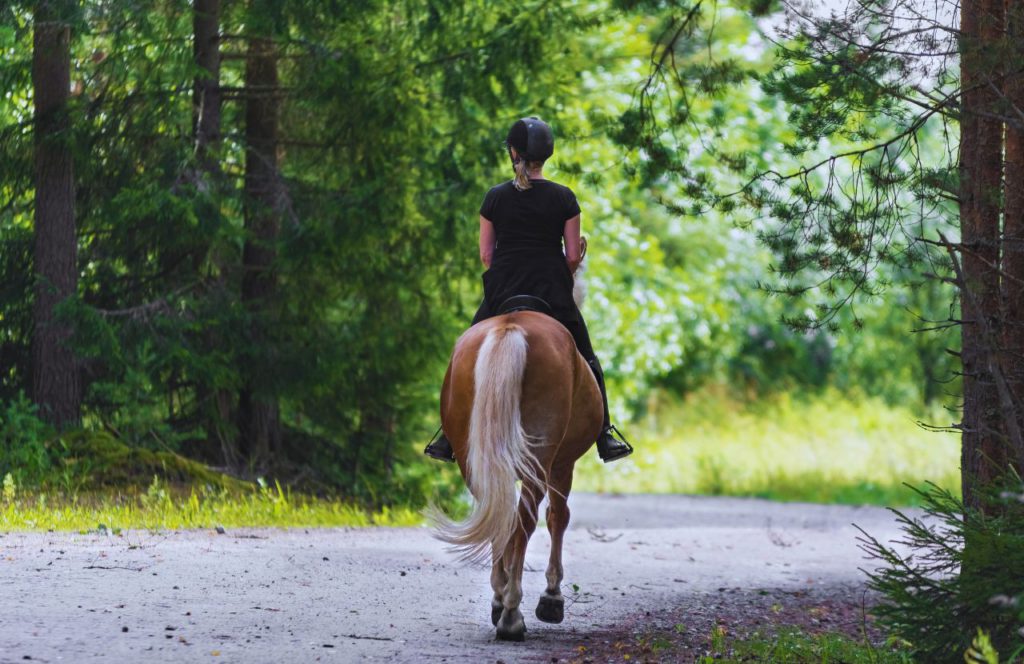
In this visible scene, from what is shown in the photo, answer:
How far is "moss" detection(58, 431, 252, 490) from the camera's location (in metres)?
→ 11.8

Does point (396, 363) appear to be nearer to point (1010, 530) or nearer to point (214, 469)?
point (214, 469)

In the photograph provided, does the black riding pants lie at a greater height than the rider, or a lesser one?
lesser

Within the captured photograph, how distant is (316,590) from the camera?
7.29 meters

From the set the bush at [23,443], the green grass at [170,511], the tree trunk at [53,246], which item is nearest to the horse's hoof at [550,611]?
the green grass at [170,511]

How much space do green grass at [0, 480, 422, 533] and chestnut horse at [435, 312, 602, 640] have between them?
11.6 feet

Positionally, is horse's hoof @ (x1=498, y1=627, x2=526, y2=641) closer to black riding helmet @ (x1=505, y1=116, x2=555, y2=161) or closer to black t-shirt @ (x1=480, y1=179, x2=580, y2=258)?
black t-shirt @ (x1=480, y1=179, x2=580, y2=258)

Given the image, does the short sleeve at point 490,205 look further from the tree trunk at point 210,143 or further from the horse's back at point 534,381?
the tree trunk at point 210,143

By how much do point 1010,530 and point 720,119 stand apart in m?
4.87

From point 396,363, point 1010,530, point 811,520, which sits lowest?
point 811,520

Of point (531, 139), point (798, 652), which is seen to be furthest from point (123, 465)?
point (798, 652)

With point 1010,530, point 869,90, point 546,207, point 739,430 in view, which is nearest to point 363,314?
point 546,207

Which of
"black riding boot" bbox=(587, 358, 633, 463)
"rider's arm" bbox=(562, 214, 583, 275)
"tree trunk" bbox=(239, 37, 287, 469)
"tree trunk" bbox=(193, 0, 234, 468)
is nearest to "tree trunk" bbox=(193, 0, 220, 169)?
"tree trunk" bbox=(193, 0, 234, 468)

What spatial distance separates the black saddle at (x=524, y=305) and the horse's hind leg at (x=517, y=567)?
107 centimetres

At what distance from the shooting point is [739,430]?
2803cm
